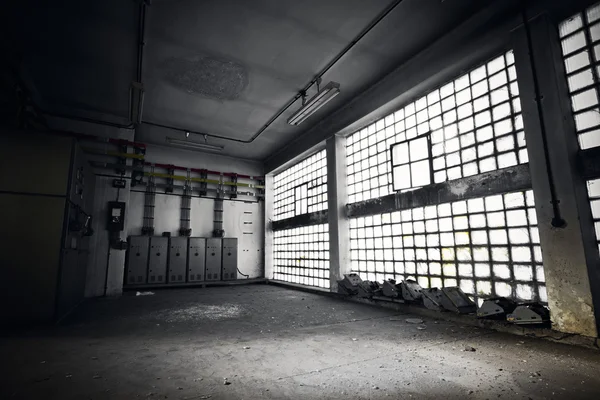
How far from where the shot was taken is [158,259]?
10.4 meters

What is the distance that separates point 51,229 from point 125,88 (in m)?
4.25

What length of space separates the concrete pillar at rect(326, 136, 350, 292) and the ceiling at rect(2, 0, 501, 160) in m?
1.31

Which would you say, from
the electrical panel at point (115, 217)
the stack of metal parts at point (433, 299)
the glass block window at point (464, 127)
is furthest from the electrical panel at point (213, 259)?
the stack of metal parts at point (433, 299)

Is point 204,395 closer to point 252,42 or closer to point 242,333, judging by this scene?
point 242,333

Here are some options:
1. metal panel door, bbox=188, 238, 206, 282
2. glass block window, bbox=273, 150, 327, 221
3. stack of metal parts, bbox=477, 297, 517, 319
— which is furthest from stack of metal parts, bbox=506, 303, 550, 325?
metal panel door, bbox=188, 238, 206, 282

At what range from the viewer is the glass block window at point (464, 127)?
507 centimetres

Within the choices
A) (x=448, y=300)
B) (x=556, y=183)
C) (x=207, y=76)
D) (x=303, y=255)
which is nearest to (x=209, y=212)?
(x=303, y=255)

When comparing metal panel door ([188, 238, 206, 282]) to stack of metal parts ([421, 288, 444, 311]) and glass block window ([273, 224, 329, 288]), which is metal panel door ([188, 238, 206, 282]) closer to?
glass block window ([273, 224, 329, 288])

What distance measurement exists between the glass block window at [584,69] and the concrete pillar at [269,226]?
419 inches

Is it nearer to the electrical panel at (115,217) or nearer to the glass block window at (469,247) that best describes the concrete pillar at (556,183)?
the glass block window at (469,247)

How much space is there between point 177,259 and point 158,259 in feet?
2.09

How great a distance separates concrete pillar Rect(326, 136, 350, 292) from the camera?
27.3 feet

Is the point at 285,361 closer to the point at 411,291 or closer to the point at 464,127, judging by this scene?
the point at 411,291

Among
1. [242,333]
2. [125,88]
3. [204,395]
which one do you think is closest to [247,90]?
[125,88]
